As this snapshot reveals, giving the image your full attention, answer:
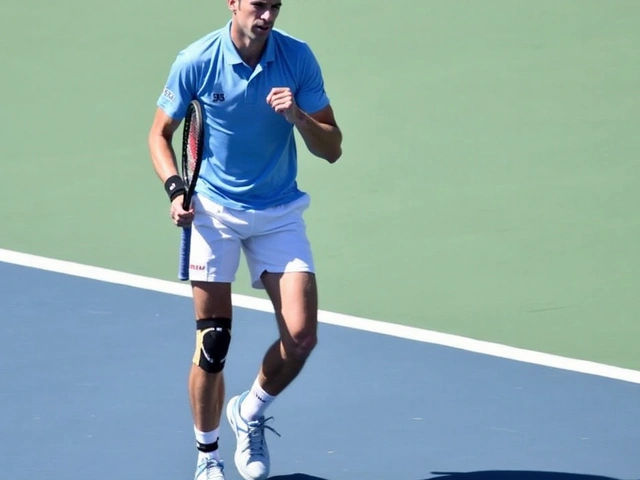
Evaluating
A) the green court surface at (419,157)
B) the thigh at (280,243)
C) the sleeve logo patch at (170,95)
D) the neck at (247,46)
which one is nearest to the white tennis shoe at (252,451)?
the thigh at (280,243)

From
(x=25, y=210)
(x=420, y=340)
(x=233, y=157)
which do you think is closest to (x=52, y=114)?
(x=25, y=210)

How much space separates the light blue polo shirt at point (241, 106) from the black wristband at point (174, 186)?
20 cm

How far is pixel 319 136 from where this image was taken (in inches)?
262

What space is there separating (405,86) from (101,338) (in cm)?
450

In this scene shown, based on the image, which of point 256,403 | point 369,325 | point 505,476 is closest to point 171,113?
point 256,403

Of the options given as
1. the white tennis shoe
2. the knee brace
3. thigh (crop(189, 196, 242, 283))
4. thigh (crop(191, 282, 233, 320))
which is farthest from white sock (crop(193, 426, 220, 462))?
thigh (crop(189, 196, 242, 283))

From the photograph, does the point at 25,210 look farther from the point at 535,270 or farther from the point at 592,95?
the point at 592,95

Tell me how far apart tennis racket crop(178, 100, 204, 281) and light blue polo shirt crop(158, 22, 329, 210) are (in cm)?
7

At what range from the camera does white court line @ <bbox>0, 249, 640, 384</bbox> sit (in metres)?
8.11

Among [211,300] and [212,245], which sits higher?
[212,245]

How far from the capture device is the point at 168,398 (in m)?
7.72

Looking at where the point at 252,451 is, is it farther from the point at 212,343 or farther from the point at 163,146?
the point at 163,146

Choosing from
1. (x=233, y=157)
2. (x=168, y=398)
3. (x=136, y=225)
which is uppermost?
(x=233, y=157)

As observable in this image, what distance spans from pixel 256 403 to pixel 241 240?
0.75 m
